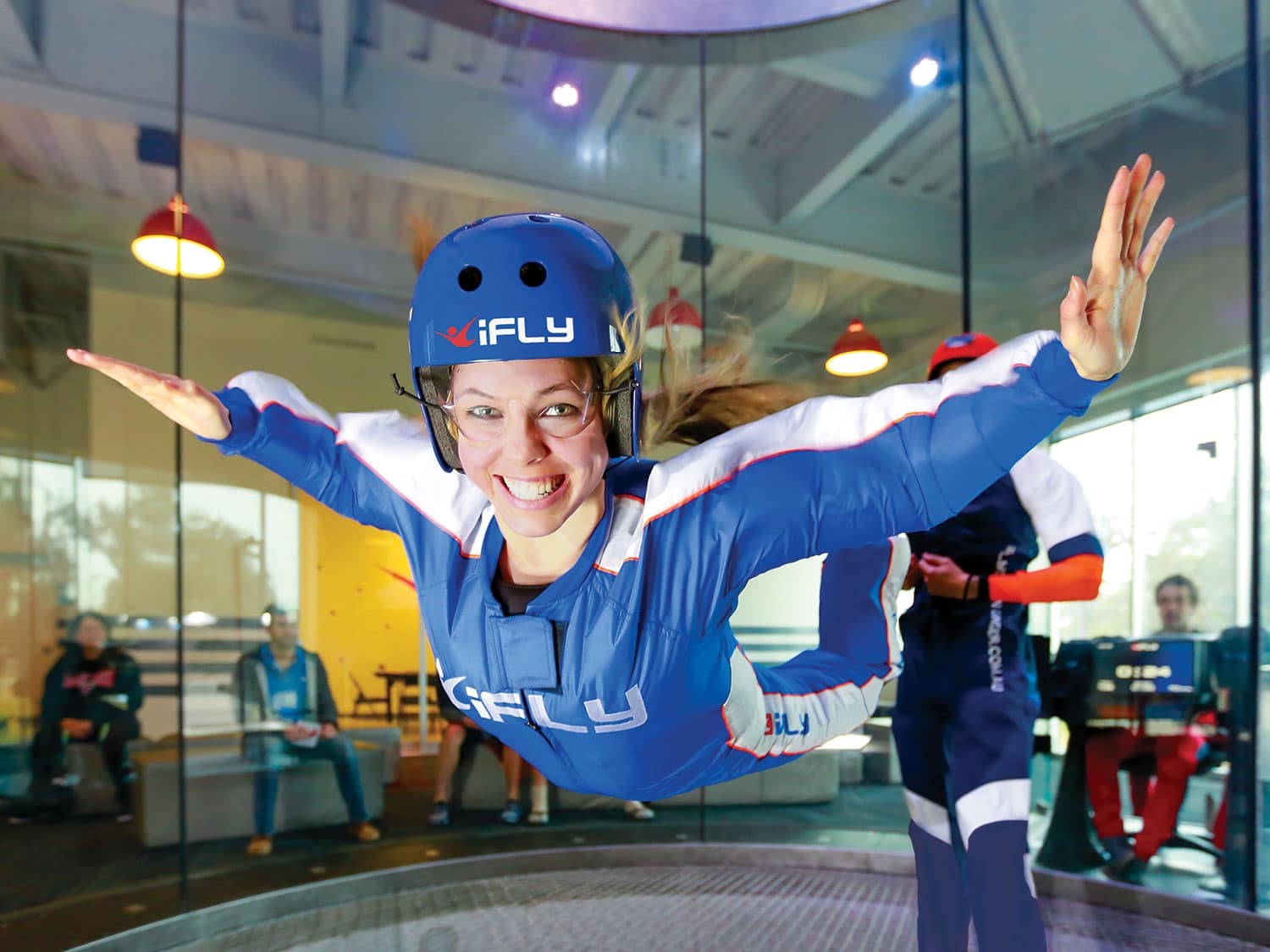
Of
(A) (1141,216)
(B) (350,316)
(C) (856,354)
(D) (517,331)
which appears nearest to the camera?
(A) (1141,216)

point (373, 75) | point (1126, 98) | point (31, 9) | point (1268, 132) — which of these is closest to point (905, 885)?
point (1268, 132)

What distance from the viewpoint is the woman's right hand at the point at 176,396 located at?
1.40m

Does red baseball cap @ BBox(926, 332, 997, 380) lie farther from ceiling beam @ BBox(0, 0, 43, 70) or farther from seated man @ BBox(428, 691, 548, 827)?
ceiling beam @ BBox(0, 0, 43, 70)

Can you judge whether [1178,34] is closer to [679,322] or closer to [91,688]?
[679,322]

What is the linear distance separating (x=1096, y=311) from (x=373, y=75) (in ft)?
16.3

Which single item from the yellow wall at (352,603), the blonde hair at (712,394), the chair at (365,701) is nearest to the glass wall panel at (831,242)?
the chair at (365,701)

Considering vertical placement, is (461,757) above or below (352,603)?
below

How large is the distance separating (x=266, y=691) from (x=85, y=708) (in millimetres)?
984

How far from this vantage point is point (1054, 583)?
234cm

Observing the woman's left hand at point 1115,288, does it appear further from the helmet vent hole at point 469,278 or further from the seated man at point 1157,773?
the seated man at point 1157,773

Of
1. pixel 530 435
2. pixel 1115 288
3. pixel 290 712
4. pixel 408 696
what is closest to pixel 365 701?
pixel 408 696

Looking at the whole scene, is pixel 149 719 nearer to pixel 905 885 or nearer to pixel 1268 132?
pixel 905 885

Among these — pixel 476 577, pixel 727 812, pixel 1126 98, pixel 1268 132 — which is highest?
pixel 1126 98

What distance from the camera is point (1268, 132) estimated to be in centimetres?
380
